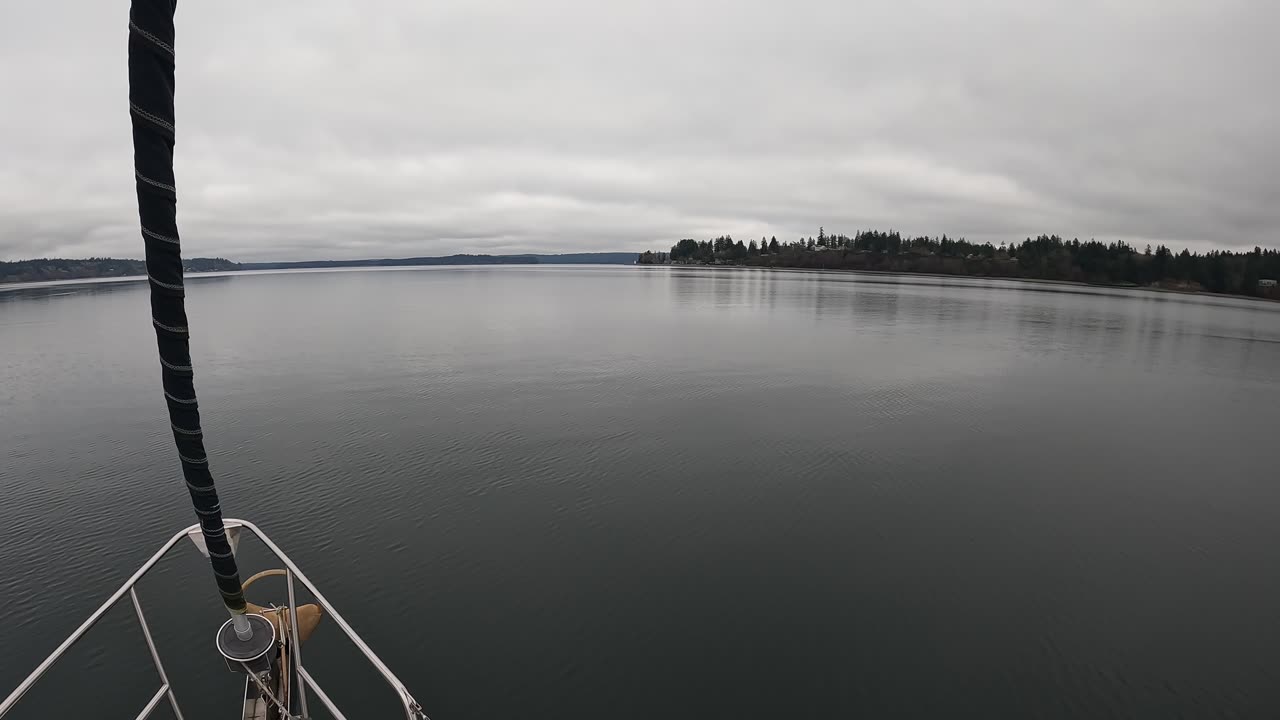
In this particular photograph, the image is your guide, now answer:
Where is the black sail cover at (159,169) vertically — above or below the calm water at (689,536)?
above

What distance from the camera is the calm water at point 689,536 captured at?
376 inches

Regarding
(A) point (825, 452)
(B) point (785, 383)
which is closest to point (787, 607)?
(A) point (825, 452)

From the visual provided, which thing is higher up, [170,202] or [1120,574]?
[170,202]

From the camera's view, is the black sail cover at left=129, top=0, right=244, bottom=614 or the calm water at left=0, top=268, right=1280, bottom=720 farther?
the calm water at left=0, top=268, right=1280, bottom=720

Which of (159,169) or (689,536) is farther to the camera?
(689,536)

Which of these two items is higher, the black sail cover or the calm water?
the black sail cover

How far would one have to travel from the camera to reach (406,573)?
40.1ft

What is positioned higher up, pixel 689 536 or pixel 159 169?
pixel 159 169

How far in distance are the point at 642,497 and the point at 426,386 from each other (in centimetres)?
1695

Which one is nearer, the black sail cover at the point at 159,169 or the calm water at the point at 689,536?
the black sail cover at the point at 159,169

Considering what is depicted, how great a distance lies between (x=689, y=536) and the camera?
45.8 feet

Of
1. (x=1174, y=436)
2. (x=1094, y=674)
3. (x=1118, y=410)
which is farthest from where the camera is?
(x=1118, y=410)

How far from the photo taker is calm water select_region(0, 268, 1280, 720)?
9.55 m

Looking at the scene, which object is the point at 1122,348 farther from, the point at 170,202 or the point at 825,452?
the point at 170,202
